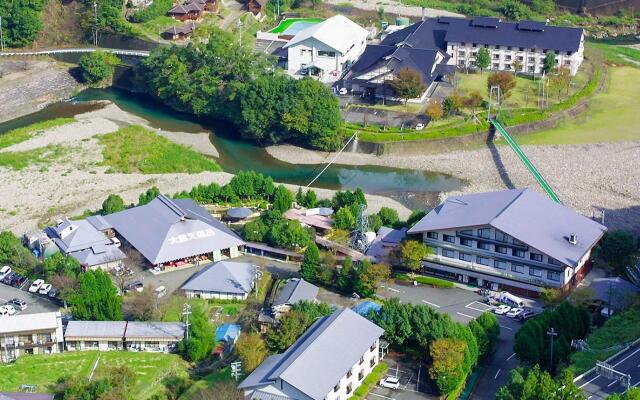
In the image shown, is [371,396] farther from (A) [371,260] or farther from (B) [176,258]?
(B) [176,258]

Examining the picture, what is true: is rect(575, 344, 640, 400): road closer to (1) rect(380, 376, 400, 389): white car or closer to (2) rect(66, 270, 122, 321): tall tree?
(1) rect(380, 376, 400, 389): white car

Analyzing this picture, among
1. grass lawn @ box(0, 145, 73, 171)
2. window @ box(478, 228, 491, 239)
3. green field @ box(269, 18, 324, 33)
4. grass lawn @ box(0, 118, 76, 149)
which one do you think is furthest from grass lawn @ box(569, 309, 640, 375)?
green field @ box(269, 18, 324, 33)

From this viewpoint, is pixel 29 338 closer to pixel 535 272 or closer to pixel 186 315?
pixel 186 315

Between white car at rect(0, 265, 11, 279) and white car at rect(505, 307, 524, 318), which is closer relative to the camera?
white car at rect(505, 307, 524, 318)

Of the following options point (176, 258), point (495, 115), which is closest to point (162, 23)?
point (495, 115)

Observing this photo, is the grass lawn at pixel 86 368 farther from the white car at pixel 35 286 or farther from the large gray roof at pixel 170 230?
the large gray roof at pixel 170 230

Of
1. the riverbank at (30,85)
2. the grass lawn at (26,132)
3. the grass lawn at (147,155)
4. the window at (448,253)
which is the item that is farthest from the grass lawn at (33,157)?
the window at (448,253)
